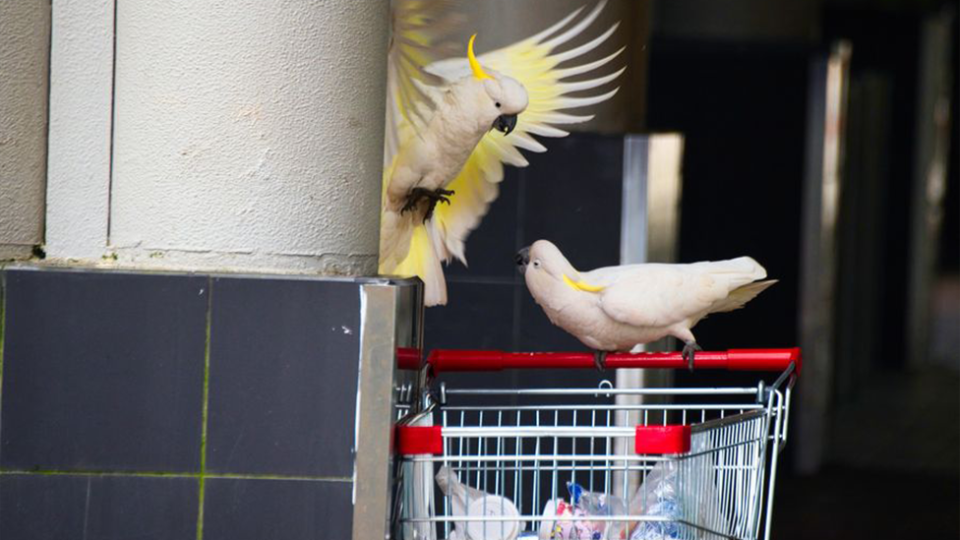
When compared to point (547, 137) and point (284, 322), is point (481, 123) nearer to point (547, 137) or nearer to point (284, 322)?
point (547, 137)

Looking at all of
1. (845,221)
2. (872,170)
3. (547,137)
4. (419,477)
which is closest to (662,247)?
(547,137)

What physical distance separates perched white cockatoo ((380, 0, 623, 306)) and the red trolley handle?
0.60 m

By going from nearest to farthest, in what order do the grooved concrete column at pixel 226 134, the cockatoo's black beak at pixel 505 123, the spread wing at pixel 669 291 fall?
the grooved concrete column at pixel 226 134 < the spread wing at pixel 669 291 < the cockatoo's black beak at pixel 505 123

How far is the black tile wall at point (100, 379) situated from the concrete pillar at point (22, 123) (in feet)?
0.71

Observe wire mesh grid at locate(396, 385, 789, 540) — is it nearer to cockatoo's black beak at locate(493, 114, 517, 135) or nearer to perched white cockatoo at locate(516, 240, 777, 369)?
perched white cockatoo at locate(516, 240, 777, 369)

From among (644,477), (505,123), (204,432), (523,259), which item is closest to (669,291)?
(523,259)

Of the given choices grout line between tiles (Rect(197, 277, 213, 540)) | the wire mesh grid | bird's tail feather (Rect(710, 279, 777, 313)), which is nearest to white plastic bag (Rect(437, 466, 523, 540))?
the wire mesh grid

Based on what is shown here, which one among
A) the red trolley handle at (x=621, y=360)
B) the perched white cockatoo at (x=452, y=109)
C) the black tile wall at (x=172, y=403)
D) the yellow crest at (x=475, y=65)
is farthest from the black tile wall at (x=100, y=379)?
the yellow crest at (x=475, y=65)

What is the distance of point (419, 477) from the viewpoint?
2492mm

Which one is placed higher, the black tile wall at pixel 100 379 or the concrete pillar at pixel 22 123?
the concrete pillar at pixel 22 123

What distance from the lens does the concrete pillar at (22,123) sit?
2602 mm

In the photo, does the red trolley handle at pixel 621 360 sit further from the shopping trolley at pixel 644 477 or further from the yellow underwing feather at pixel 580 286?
the yellow underwing feather at pixel 580 286

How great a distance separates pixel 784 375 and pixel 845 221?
770 cm

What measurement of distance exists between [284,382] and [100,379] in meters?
0.34
